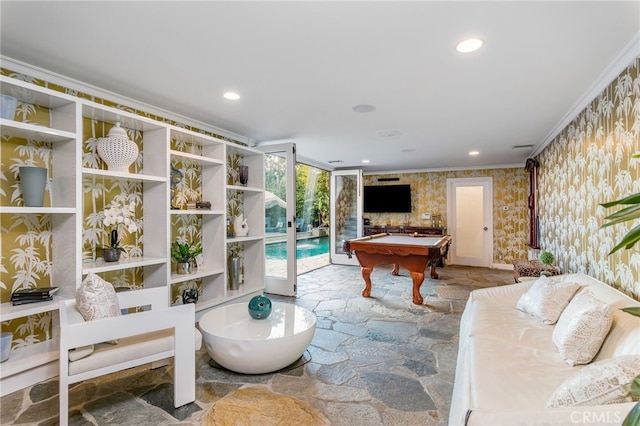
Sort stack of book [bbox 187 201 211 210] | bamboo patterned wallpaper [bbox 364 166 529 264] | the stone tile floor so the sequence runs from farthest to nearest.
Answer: bamboo patterned wallpaper [bbox 364 166 529 264] < stack of book [bbox 187 201 211 210] < the stone tile floor

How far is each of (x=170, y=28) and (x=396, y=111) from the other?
91.3 inches

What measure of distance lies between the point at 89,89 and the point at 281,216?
2.72 m

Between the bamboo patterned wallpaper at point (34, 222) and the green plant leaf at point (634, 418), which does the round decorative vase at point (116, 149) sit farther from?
the green plant leaf at point (634, 418)

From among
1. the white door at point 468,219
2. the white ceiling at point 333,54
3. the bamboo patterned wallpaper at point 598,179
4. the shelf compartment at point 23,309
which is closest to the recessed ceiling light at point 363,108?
the white ceiling at point 333,54

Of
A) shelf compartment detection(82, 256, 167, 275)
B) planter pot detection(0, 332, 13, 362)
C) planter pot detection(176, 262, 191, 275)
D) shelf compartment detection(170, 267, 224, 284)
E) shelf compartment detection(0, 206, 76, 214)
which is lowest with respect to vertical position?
planter pot detection(0, 332, 13, 362)

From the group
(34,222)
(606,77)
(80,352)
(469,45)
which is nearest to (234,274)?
(34,222)

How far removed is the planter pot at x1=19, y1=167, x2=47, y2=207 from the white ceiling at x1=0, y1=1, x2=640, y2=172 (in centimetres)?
82

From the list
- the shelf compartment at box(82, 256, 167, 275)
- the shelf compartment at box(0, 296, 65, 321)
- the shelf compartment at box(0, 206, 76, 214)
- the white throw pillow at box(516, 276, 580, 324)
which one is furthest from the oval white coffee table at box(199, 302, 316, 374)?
the white throw pillow at box(516, 276, 580, 324)

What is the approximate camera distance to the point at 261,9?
1.76m

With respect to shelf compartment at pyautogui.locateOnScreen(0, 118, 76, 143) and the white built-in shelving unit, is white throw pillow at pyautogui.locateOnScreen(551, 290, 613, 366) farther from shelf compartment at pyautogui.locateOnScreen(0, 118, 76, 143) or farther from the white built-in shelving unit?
shelf compartment at pyautogui.locateOnScreen(0, 118, 76, 143)

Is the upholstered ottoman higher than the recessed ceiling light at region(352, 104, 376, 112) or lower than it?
lower

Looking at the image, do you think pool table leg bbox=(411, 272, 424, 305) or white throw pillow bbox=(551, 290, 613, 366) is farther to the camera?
pool table leg bbox=(411, 272, 424, 305)

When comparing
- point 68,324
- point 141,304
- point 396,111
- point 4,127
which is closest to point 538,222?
point 396,111

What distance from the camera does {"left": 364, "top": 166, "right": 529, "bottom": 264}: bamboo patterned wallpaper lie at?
22.8 feet
